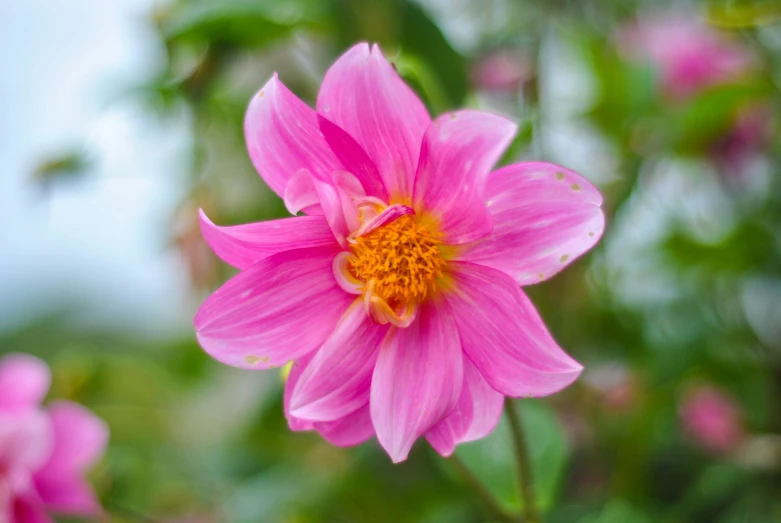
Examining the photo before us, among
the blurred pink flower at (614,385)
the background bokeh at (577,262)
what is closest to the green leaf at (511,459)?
the background bokeh at (577,262)

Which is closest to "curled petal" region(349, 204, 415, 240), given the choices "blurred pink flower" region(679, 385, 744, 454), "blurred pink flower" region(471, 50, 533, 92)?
"blurred pink flower" region(471, 50, 533, 92)

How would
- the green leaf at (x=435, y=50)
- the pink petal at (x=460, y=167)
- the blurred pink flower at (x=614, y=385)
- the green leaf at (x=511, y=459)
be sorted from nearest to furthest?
the pink petal at (x=460, y=167)
the green leaf at (x=511, y=459)
the green leaf at (x=435, y=50)
the blurred pink flower at (x=614, y=385)

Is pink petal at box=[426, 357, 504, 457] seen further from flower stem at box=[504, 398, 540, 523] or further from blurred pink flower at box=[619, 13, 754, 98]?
blurred pink flower at box=[619, 13, 754, 98]

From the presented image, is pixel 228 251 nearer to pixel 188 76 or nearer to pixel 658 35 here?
pixel 188 76

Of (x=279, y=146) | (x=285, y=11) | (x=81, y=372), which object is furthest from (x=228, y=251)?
(x=81, y=372)

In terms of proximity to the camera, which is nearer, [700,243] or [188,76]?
[188,76]

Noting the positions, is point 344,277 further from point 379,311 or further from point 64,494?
point 64,494

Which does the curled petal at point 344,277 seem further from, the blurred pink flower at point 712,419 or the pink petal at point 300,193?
the blurred pink flower at point 712,419
